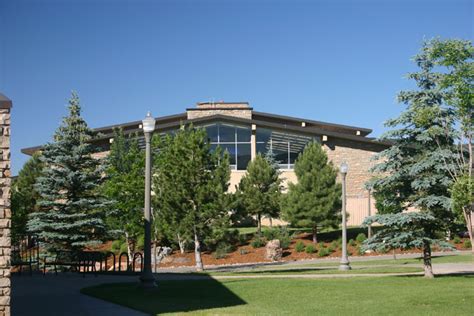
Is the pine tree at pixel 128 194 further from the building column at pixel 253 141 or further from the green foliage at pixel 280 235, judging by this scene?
the building column at pixel 253 141

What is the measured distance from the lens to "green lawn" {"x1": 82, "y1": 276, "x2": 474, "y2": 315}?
38.5 feet

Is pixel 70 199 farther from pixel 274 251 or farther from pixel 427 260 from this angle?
pixel 427 260

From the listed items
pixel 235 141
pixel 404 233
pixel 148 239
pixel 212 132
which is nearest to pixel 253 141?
pixel 235 141

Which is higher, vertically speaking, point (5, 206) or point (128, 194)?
point (128, 194)

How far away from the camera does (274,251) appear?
33.6 m

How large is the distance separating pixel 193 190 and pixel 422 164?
12.4 metres

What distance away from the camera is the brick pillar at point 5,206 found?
29.5 ft

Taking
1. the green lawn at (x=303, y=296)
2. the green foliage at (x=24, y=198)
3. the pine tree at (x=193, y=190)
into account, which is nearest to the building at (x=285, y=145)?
the green foliage at (x=24, y=198)

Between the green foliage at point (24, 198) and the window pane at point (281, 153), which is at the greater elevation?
the window pane at point (281, 153)

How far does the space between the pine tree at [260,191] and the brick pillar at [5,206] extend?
95.5 ft

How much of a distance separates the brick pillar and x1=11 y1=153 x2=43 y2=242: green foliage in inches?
746

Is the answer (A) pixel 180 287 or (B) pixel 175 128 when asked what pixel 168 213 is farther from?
(B) pixel 175 128

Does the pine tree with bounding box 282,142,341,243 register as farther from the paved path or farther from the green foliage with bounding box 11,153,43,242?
the paved path

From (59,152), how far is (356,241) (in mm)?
17625
